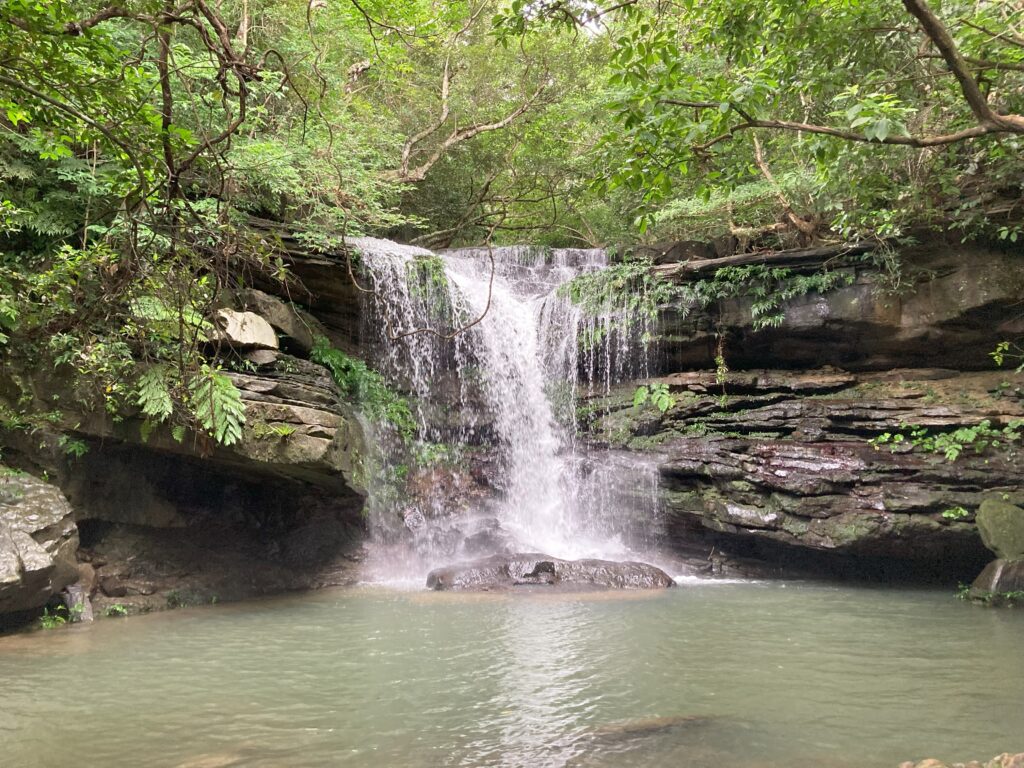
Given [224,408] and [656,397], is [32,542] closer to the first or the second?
[224,408]

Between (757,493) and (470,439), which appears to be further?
(470,439)

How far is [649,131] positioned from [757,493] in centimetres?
738

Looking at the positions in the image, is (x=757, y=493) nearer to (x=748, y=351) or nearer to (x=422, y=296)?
(x=748, y=351)

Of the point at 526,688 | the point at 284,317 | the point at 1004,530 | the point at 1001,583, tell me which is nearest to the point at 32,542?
the point at 284,317

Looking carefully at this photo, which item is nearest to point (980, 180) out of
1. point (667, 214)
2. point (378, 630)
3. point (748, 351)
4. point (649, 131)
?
point (748, 351)

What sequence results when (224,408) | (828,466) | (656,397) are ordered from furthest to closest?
(656,397), (828,466), (224,408)

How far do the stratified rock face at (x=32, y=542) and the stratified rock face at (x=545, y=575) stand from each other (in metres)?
4.41

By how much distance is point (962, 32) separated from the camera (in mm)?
6660

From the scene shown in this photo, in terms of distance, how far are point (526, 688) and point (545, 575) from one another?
4552 millimetres

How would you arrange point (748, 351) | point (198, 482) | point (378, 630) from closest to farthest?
point (378, 630) < point (198, 482) < point (748, 351)

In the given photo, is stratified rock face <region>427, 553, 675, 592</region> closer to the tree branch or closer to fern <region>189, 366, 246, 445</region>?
fern <region>189, 366, 246, 445</region>

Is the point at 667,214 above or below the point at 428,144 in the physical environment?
below

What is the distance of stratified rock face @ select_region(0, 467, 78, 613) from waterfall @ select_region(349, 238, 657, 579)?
4555mm

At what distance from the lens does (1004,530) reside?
864 centimetres
